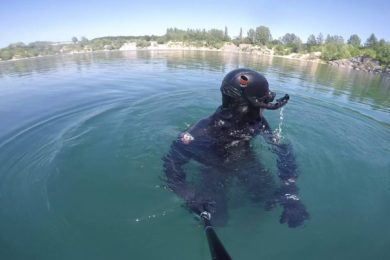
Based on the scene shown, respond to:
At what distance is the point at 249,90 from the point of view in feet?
13.6

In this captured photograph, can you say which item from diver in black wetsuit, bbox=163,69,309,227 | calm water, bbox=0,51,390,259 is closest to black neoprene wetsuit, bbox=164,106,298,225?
diver in black wetsuit, bbox=163,69,309,227

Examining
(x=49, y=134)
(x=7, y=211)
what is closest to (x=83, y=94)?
(x=49, y=134)

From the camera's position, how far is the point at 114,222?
4375mm

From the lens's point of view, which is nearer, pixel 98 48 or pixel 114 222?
pixel 114 222

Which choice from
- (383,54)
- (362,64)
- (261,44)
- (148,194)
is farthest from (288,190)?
(261,44)

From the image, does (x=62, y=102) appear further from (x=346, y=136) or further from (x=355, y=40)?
(x=355, y=40)

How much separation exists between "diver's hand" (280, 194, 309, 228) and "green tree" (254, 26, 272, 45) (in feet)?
414

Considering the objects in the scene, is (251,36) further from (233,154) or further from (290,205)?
(290,205)

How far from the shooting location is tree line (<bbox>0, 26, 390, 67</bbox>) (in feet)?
222

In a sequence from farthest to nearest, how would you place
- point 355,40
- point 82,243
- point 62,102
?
point 355,40, point 62,102, point 82,243

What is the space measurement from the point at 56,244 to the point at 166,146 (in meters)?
3.36

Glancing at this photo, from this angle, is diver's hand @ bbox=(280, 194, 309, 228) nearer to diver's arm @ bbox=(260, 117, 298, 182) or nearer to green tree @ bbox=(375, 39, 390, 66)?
diver's arm @ bbox=(260, 117, 298, 182)

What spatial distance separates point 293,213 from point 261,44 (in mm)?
121914

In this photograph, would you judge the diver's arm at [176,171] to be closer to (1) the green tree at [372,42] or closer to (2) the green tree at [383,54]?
(2) the green tree at [383,54]
